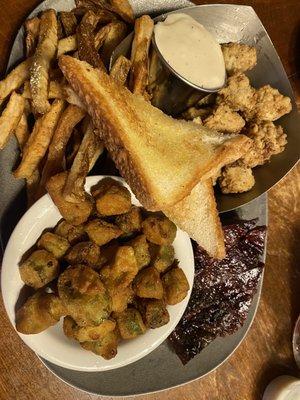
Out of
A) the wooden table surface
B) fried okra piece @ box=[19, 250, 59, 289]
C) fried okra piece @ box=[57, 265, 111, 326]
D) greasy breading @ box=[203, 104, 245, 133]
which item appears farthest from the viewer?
the wooden table surface

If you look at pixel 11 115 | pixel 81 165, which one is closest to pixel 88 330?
pixel 81 165

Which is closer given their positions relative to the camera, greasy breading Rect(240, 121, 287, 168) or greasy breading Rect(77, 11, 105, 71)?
greasy breading Rect(77, 11, 105, 71)

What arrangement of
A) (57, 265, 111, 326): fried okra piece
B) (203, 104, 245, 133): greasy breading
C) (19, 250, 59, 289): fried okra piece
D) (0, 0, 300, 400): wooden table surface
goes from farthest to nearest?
(0, 0, 300, 400): wooden table surface
(203, 104, 245, 133): greasy breading
(19, 250, 59, 289): fried okra piece
(57, 265, 111, 326): fried okra piece

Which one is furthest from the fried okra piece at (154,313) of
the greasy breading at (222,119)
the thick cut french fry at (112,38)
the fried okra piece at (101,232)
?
the thick cut french fry at (112,38)

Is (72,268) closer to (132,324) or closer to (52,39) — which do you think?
(132,324)

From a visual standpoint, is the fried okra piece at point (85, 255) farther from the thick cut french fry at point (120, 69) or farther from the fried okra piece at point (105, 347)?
the thick cut french fry at point (120, 69)

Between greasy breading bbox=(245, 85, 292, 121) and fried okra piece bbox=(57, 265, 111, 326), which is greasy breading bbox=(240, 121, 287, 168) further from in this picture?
fried okra piece bbox=(57, 265, 111, 326)

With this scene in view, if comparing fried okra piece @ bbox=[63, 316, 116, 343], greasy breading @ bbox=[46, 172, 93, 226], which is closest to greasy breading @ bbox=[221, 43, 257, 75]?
greasy breading @ bbox=[46, 172, 93, 226]

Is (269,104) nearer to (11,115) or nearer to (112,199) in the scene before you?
(112,199)
